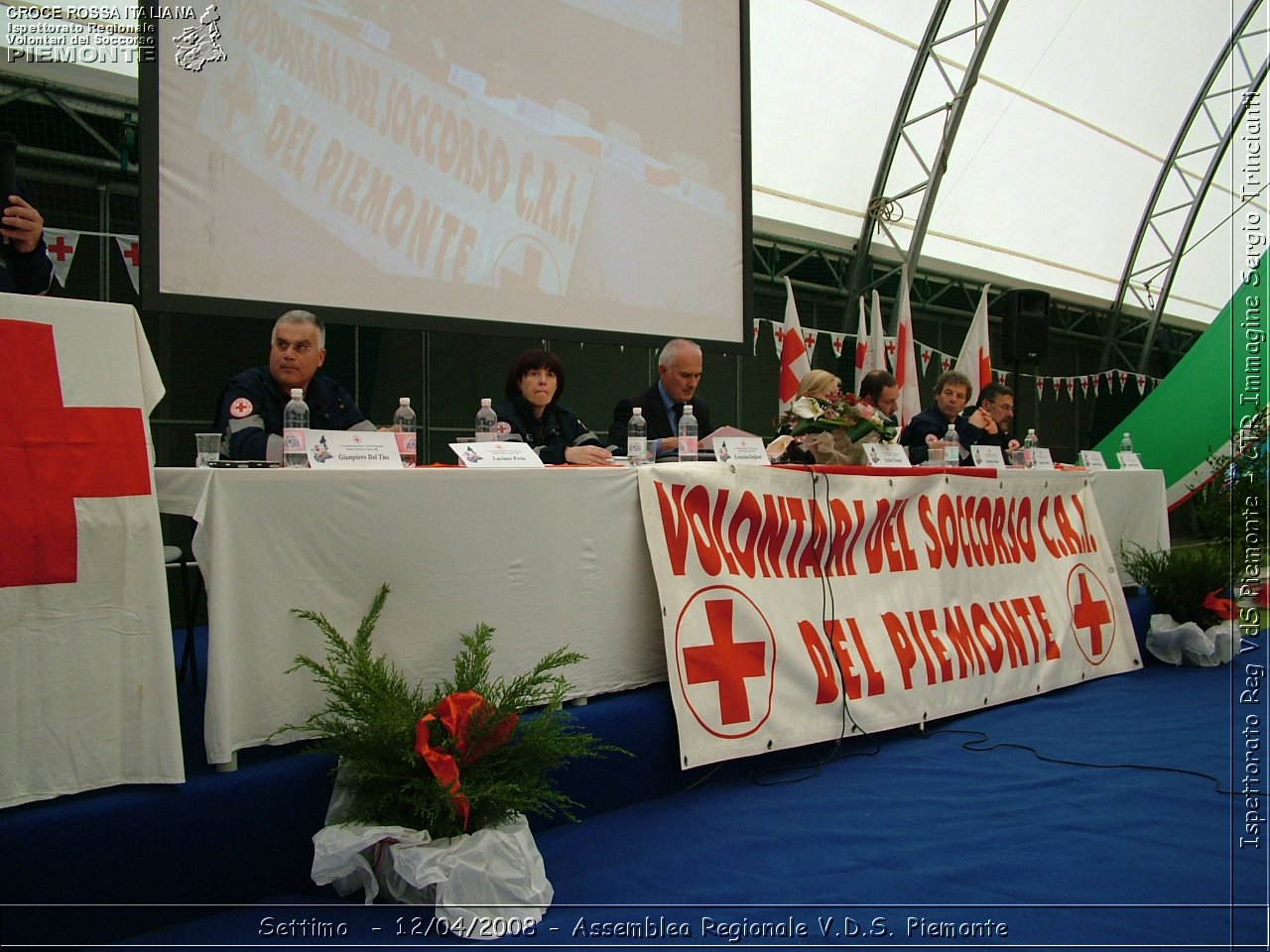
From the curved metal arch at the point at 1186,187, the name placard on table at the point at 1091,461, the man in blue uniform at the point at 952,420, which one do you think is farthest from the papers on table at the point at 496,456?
the curved metal arch at the point at 1186,187

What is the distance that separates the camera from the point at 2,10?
186 inches

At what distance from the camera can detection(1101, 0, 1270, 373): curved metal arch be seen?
388 inches

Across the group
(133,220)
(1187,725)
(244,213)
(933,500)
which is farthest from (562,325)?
(133,220)

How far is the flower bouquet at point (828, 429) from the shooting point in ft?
9.46

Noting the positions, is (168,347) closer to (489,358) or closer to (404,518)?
(489,358)

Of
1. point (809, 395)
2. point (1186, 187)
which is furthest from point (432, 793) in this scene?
point (1186, 187)

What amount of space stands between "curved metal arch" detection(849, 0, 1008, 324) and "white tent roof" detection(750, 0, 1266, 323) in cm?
11

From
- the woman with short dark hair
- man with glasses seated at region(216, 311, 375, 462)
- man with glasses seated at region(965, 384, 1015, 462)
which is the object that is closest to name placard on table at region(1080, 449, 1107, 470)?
man with glasses seated at region(965, 384, 1015, 462)

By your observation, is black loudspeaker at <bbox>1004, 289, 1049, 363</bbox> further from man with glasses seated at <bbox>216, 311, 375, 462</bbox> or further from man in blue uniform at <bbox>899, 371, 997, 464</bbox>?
man with glasses seated at <bbox>216, 311, 375, 462</bbox>

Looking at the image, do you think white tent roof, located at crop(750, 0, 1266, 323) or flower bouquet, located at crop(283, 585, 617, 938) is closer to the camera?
flower bouquet, located at crop(283, 585, 617, 938)

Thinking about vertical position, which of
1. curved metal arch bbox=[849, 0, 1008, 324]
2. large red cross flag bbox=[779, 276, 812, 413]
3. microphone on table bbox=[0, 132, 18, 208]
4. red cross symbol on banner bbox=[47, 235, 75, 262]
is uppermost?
curved metal arch bbox=[849, 0, 1008, 324]

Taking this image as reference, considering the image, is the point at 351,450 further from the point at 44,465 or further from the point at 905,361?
the point at 905,361

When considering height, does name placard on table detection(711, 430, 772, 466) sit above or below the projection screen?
below

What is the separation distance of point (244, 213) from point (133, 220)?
132 inches
